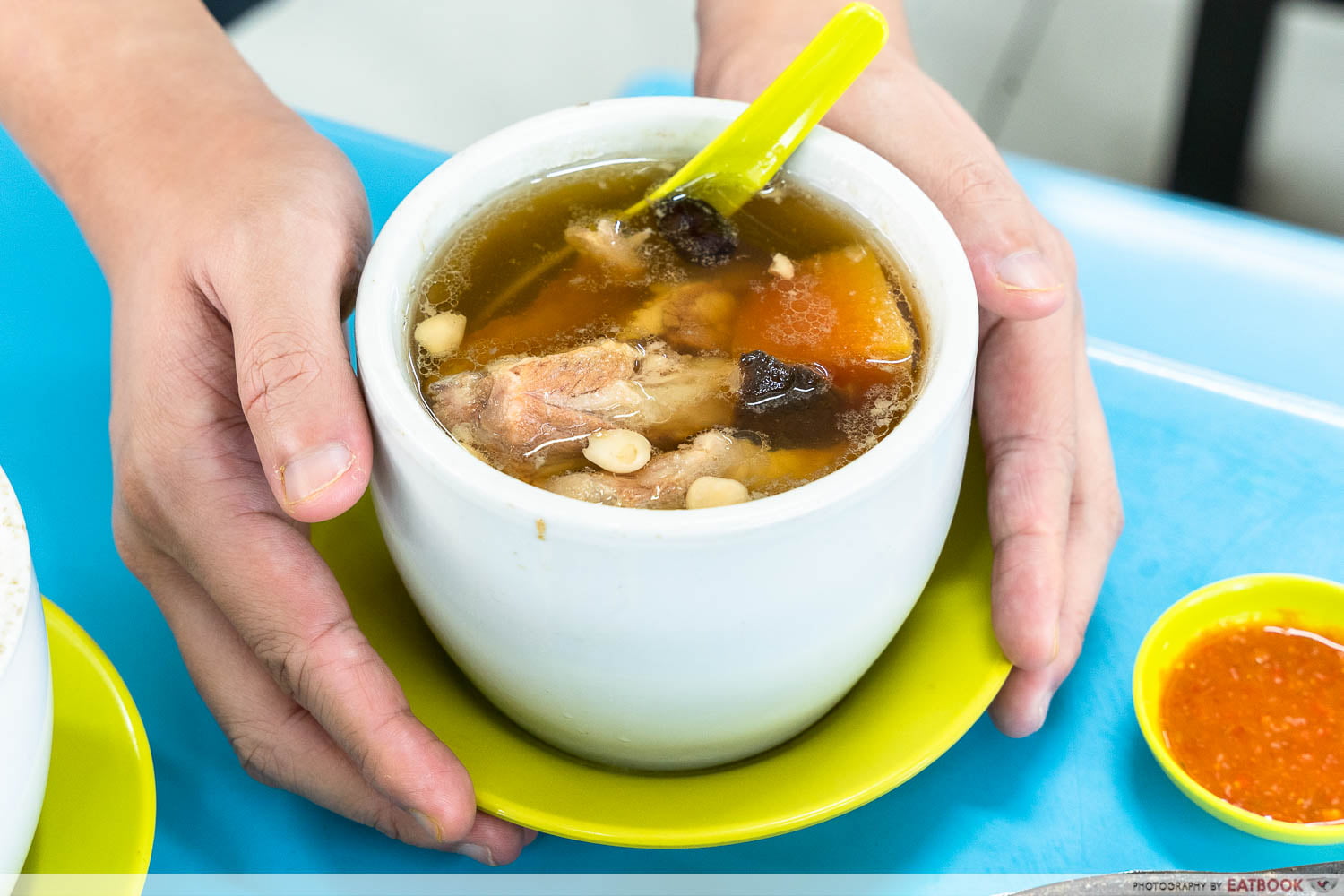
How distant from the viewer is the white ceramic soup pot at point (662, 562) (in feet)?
2.34

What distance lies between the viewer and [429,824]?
0.84m

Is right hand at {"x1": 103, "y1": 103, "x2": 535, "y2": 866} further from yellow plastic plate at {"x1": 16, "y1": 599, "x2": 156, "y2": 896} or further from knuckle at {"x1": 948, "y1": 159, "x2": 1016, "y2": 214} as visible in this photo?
knuckle at {"x1": 948, "y1": 159, "x2": 1016, "y2": 214}

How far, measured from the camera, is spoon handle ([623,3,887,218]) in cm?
96

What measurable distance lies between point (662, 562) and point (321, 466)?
247 millimetres

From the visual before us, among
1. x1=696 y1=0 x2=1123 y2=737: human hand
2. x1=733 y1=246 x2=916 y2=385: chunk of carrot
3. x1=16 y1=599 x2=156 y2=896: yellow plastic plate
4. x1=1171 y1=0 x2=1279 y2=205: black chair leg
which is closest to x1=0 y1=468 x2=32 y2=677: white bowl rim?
x1=16 y1=599 x2=156 y2=896: yellow plastic plate

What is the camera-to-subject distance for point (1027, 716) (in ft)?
3.12

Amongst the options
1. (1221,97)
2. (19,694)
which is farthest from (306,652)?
(1221,97)

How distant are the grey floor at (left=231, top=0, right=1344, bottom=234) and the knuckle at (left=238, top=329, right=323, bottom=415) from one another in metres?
2.01

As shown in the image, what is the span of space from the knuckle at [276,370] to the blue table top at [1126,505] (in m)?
0.31

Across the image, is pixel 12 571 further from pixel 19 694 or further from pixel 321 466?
pixel 321 466

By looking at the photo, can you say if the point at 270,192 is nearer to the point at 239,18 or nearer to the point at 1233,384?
the point at 1233,384

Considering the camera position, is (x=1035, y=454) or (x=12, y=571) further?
(x=1035, y=454)

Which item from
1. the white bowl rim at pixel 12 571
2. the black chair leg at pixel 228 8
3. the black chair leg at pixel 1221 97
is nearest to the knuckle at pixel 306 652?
the white bowl rim at pixel 12 571

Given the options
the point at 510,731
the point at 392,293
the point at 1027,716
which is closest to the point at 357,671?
the point at 510,731
